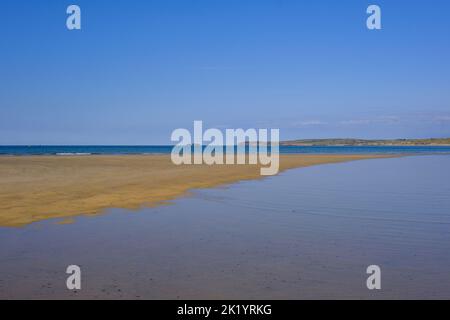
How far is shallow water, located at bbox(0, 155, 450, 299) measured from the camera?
6.61 meters

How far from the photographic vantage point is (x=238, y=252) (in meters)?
8.70

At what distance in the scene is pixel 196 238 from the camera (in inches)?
391

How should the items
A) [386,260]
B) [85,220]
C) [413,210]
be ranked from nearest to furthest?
[386,260]
[85,220]
[413,210]

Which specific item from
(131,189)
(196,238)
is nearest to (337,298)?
(196,238)

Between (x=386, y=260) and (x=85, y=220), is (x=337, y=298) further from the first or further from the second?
(x=85, y=220)

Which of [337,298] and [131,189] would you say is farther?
[131,189]

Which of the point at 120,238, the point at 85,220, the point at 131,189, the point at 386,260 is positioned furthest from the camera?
the point at 131,189

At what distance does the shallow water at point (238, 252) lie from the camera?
661 centimetres

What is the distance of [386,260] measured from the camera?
26.4ft

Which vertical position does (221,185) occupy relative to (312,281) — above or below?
above

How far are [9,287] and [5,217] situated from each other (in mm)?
6279

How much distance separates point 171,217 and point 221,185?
382 inches
